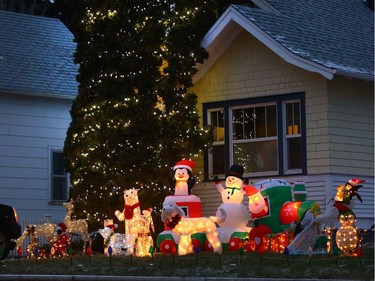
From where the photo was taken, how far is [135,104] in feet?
79.4

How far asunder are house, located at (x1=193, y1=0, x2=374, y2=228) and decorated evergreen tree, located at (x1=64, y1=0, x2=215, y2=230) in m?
0.89

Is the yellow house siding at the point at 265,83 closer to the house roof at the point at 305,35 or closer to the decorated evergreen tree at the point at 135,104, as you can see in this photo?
the house roof at the point at 305,35

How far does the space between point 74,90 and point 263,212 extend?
10672mm

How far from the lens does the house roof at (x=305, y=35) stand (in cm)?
2345

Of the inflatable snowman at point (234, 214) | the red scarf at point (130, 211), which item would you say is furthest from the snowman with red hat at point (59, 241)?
the inflatable snowman at point (234, 214)

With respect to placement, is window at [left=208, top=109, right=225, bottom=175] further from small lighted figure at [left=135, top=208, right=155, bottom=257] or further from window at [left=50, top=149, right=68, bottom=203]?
window at [left=50, top=149, right=68, bottom=203]

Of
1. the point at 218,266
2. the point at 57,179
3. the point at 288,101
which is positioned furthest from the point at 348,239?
the point at 57,179

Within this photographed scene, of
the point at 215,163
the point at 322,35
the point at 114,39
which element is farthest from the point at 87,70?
the point at 322,35

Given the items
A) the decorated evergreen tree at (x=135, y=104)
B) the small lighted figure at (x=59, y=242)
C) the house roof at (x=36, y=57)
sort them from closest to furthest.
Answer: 1. the small lighted figure at (x=59, y=242)
2. the decorated evergreen tree at (x=135, y=104)
3. the house roof at (x=36, y=57)

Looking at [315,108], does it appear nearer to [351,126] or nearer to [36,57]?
[351,126]

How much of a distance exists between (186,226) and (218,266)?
3012mm

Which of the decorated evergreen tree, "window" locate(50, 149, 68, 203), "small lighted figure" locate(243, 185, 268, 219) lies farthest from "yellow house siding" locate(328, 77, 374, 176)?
"window" locate(50, 149, 68, 203)

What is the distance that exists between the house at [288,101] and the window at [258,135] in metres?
0.02

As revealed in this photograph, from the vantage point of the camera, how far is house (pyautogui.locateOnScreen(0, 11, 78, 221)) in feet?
97.5
